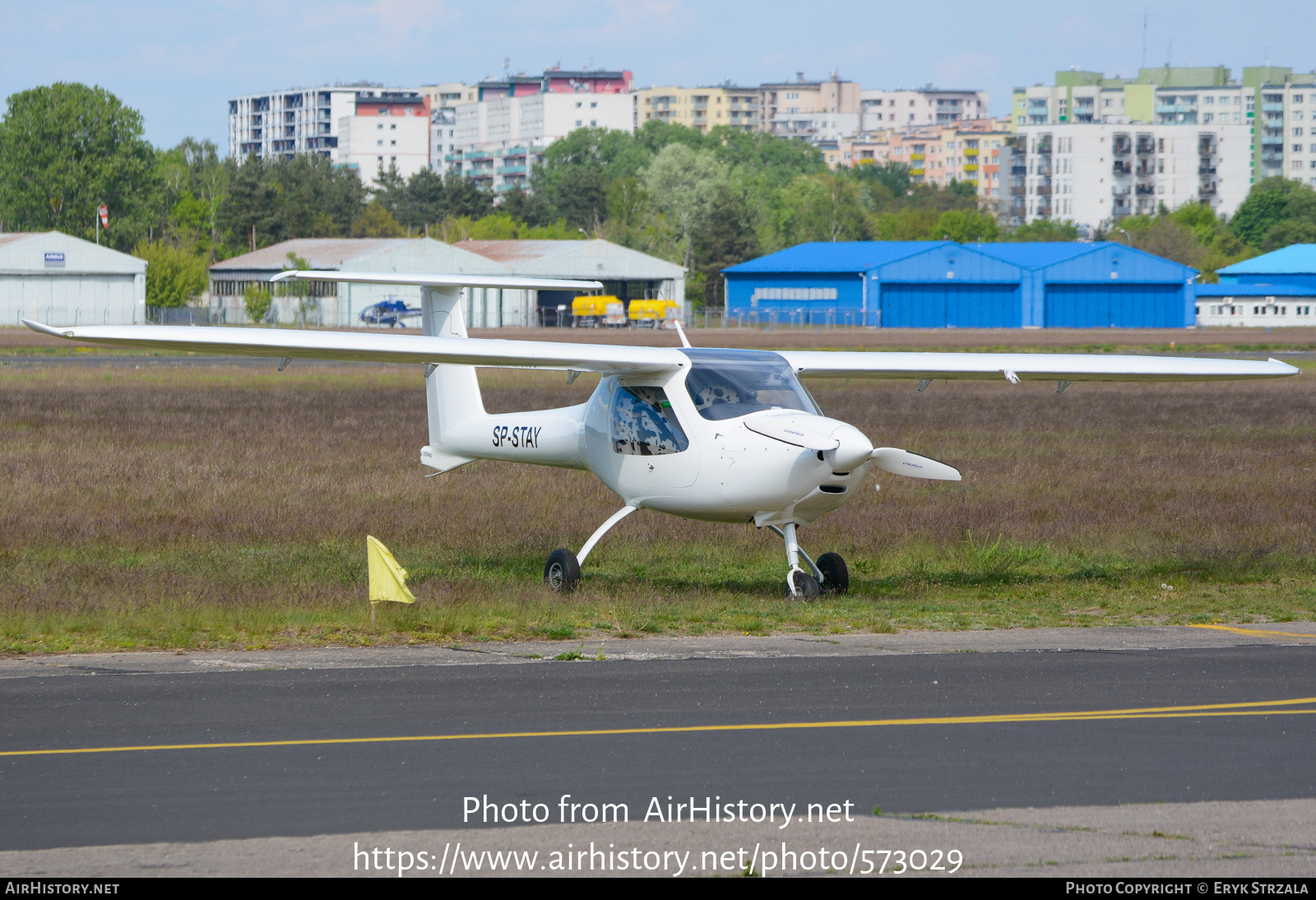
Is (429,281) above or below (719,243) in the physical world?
below

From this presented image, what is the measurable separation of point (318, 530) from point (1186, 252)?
14294 cm

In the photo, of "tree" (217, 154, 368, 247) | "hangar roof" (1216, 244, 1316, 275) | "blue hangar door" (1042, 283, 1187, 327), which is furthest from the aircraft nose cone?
"tree" (217, 154, 368, 247)

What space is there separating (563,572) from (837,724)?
20.7 feet

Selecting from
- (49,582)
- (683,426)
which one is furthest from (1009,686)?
(49,582)

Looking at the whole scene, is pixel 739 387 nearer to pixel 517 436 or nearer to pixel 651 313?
pixel 517 436

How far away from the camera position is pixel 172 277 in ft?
365

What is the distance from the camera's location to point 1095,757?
8070 millimetres

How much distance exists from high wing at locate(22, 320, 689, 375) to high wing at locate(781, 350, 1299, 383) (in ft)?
6.52

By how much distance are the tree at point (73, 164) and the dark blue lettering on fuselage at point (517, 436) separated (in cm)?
12522

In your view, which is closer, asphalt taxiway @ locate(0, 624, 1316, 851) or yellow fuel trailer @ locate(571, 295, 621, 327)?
asphalt taxiway @ locate(0, 624, 1316, 851)

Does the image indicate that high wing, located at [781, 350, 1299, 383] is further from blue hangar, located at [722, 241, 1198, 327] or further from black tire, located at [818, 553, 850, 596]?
blue hangar, located at [722, 241, 1198, 327]

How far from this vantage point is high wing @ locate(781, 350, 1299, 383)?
51.4ft

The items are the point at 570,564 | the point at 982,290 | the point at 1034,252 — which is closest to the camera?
the point at 570,564

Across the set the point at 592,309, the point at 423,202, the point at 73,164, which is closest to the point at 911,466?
the point at 592,309
